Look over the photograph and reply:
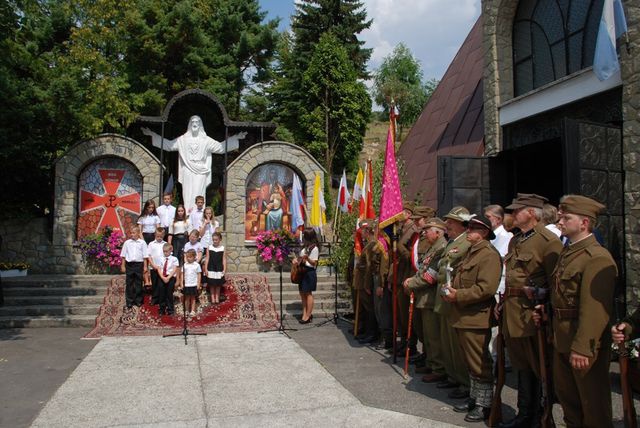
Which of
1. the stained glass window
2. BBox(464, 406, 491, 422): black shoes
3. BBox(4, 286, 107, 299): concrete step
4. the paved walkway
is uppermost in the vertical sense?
the stained glass window

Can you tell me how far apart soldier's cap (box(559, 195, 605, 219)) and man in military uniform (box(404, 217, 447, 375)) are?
6.12 ft

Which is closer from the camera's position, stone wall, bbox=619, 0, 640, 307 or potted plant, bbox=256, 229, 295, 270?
stone wall, bbox=619, 0, 640, 307

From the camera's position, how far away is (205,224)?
462 inches

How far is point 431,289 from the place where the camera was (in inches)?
224

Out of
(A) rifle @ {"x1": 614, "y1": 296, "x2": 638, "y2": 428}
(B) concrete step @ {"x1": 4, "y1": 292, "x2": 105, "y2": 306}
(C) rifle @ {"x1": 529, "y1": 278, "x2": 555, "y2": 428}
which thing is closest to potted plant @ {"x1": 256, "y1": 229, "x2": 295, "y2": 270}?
(B) concrete step @ {"x1": 4, "y1": 292, "x2": 105, "y2": 306}

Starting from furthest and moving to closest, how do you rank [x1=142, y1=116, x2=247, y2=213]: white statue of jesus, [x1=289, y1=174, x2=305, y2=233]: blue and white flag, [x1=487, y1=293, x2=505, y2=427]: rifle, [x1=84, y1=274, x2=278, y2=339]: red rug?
[x1=142, y1=116, x2=247, y2=213]: white statue of jesus → [x1=289, y1=174, x2=305, y2=233]: blue and white flag → [x1=84, y1=274, x2=278, y2=339]: red rug → [x1=487, y1=293, x2=505, y2=427]: rifle

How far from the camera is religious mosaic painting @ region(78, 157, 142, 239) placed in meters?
14.2

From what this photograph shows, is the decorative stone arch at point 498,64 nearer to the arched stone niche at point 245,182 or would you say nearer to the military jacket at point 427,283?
the military jacket at point 427,283

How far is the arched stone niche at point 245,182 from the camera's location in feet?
47.5

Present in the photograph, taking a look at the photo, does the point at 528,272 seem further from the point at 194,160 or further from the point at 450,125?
the point at 194,160

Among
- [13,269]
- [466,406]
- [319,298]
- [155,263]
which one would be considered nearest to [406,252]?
[466,406]

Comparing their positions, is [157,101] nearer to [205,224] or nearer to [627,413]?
[205,224]

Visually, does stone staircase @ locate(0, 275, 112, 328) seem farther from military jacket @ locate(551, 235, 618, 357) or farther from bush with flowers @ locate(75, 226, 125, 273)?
military jacket @ locate(551, 235, 618, 357)

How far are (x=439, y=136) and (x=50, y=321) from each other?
9726 millimetres
